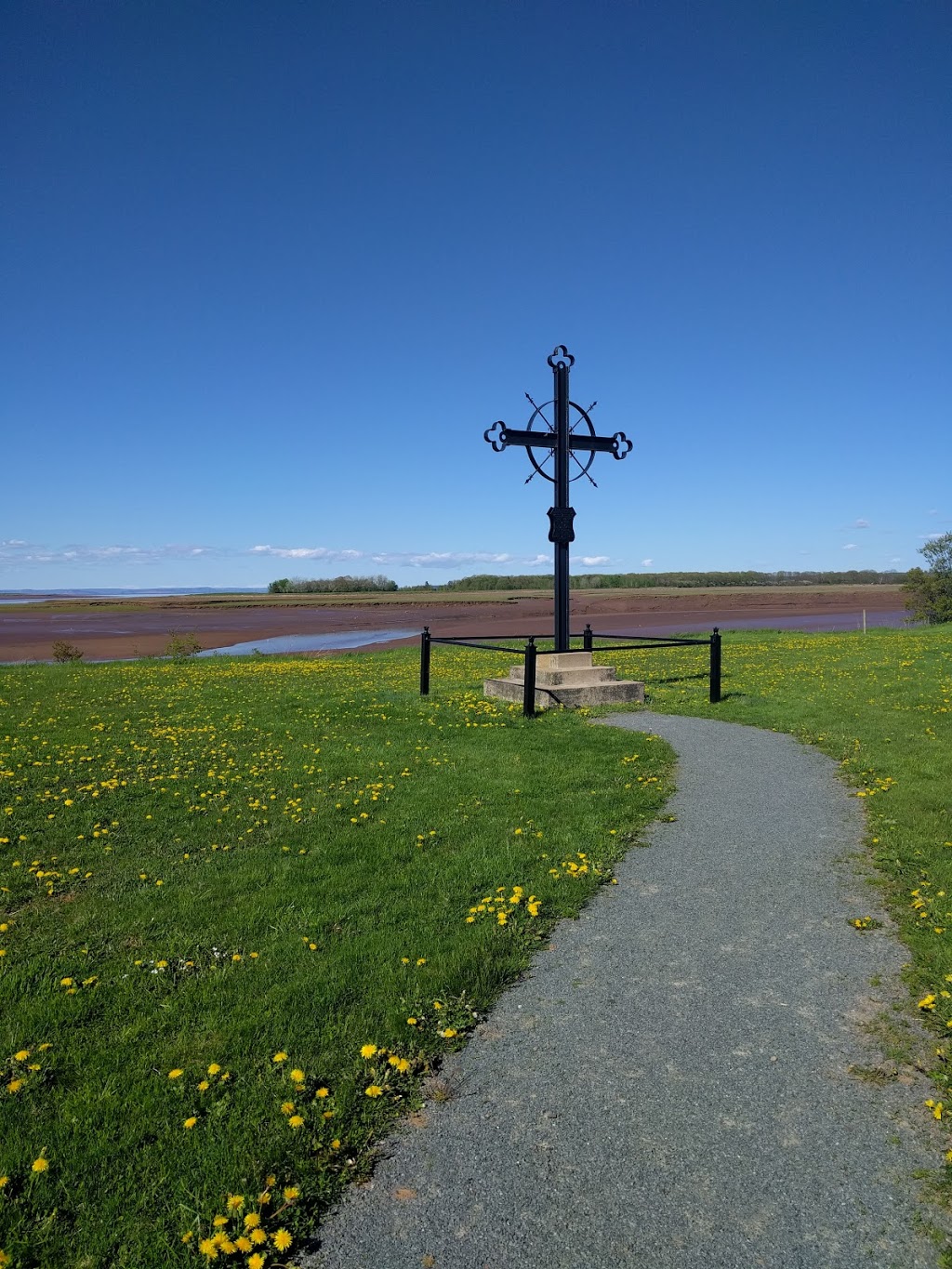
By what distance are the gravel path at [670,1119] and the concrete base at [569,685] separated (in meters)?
8.96

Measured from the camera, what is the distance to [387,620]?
60656 millimetres

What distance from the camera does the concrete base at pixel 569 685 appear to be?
48.9ft

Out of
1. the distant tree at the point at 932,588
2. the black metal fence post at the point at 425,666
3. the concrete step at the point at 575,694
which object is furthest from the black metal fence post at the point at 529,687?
the distant tree at the point at 932,588

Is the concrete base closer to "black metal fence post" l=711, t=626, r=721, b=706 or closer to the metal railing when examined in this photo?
the metal railing

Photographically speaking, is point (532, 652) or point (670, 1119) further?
point (532, 652)

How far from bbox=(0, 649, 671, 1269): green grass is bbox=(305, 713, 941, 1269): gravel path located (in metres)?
0.30

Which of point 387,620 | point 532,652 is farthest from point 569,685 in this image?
point 387,620

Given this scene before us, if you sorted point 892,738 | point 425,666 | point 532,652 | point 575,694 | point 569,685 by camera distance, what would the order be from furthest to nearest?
point 425,666, point 569,685, point 575,694, point 532,652, point 892,738

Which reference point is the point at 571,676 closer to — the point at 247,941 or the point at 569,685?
the point at 569,685

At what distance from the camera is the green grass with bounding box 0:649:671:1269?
3260mm

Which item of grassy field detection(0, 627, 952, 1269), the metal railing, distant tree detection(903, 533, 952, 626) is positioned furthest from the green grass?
distant tree detection(903, 533, 952, 626)

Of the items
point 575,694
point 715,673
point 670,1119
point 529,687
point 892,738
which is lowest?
point 670,1119

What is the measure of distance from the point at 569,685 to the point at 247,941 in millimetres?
10297

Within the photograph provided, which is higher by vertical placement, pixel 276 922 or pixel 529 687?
pixel 529 687
